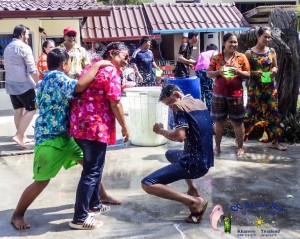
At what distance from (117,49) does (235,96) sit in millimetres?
2428

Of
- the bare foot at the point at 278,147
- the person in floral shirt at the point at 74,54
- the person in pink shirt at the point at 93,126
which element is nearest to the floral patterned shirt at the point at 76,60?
the person in floral shirt at the point at 74,54

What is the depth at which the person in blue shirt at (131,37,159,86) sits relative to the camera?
28.9ft

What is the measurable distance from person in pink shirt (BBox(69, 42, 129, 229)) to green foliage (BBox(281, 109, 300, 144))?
375cm

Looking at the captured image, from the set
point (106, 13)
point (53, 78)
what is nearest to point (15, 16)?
point (106, 13)

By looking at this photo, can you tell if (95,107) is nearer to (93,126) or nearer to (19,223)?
(93,126)

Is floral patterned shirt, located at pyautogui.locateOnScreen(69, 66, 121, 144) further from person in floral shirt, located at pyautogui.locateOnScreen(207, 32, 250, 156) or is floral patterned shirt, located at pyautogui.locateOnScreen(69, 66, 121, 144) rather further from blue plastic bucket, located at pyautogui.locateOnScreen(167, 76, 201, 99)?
blue plastic bucket, located at pyautogui.locateOnScreen(167, 76, 201, 99)

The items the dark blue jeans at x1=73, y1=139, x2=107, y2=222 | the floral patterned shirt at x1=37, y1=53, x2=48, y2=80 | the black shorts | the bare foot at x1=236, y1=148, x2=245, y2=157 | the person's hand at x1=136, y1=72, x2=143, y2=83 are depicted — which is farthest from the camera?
the person's hand at x1=136, y1=72, x2=143, y2=83

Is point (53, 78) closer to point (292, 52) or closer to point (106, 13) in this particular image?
point (292, 52)

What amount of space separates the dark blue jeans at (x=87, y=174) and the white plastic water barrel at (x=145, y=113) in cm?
257

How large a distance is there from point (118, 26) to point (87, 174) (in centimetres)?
1027

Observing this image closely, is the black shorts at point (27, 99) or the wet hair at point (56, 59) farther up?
the wet hair at point (56, 59)

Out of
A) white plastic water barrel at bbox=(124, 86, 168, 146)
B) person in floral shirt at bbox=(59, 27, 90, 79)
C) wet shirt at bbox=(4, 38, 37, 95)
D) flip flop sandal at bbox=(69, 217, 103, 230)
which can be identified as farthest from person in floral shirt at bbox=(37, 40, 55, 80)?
flip flop sandal at bbox=(69, 217, 103, 230)

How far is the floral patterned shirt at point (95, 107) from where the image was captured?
11.9 ft

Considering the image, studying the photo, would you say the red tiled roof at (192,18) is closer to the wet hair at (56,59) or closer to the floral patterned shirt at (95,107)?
the wet hair at (56,59)
